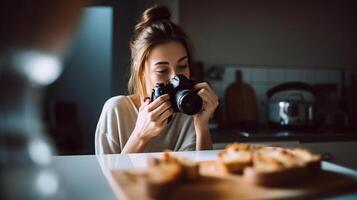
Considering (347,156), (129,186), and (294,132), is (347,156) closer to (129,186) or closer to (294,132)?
(294,132)

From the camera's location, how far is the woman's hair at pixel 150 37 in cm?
80

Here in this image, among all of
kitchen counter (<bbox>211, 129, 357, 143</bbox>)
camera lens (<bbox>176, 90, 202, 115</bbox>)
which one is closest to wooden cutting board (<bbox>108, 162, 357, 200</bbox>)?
camera lens (<bbox>176, 90, 202, 115</bbox>)

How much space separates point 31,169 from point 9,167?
26 millimetres

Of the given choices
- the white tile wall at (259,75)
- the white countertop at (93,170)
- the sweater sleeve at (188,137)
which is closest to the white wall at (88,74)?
the white tile wall at (259,75)

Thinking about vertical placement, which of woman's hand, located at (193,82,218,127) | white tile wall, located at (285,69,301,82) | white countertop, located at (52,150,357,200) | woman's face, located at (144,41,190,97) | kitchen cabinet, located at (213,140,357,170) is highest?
woman's face, located at (144,41,190,97)

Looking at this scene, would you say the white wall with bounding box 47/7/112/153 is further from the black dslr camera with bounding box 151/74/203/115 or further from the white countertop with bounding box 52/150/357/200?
the white countertop with bounding box 52/150/357/200

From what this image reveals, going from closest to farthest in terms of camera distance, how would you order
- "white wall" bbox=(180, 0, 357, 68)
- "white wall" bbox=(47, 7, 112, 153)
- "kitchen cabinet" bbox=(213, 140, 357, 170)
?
"kitchen cabinet" bbox=(213, 140, 357, 170) < "white wall" bbox=(180, 0, 357, 68) < "white wall" bbox=(47, 7, 112, 153)

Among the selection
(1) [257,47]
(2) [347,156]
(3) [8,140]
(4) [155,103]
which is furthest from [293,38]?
(3) [8,140]

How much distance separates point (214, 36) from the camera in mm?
1341

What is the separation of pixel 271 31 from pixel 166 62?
0.72 meters

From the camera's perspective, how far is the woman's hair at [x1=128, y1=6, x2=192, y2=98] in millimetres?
800

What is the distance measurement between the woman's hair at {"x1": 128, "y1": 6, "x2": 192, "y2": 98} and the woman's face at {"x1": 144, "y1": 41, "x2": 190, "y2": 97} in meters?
0.01

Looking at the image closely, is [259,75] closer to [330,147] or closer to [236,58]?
[236,58]

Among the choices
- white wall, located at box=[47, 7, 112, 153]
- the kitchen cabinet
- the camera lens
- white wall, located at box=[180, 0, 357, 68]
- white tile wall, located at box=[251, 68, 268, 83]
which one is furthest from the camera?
white wall, located at box=[47, 7, 112, 153]
